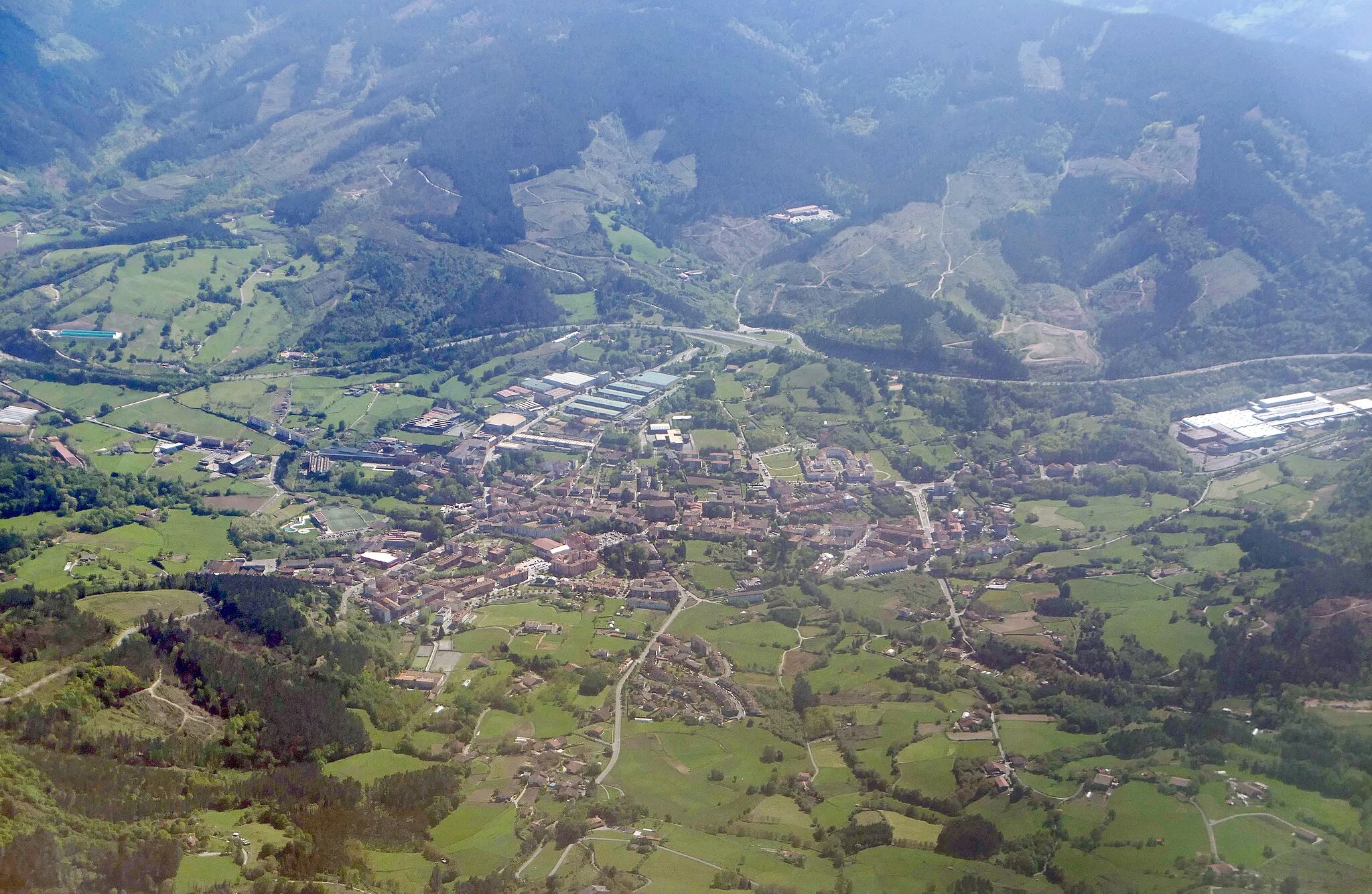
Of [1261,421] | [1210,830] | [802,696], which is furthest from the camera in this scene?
[1261,421]

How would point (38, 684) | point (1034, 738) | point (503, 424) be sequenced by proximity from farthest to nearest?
point (503, 424), point (1034, 738), point (38, 684)

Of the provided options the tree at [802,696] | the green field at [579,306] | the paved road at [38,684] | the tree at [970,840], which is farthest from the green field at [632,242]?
the tree at [970,840]

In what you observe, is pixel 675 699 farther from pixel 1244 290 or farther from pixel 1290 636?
pixel 1244 290

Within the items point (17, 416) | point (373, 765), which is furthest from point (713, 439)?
point (17, 416)

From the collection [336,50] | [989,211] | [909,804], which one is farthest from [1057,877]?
[336,50]

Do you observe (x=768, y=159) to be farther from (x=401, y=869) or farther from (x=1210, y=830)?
(x=401, y=869)

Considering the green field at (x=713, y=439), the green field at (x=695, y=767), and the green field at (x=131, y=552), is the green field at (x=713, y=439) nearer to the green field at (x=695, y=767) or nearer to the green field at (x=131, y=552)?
the green field at (x=131, y=552)
